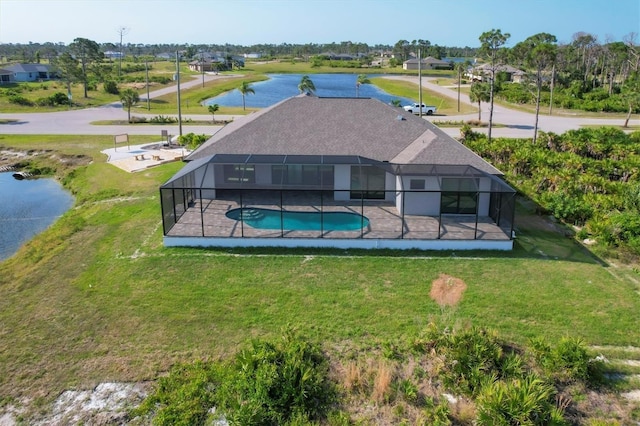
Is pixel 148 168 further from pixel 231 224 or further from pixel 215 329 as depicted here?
pixel 215 329

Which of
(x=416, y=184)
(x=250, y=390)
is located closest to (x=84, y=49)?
(x=416, y=184)

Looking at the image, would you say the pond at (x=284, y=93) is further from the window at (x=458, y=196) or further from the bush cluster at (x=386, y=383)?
the bush cluster at (x=386, y=383)

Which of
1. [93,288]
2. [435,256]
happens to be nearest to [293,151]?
[435,256]

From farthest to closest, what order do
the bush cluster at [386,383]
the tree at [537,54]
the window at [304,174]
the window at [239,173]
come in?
1. the tree at [537,54]
2. the window at [239,173]
3. the window at [304,174]
4. the bush cluster at [386,383]

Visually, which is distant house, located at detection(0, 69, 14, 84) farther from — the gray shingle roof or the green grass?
the gray shingle roof

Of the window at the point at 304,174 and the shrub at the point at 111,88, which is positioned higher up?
the shrub at the point at 111,88

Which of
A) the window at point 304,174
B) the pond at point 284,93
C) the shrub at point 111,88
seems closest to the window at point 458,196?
the window at point 304,174
